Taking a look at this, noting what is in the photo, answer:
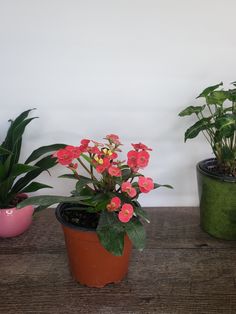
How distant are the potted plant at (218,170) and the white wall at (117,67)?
0.50 feet

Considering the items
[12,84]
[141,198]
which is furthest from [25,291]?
[12,84]

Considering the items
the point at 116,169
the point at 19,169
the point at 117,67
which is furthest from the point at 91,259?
the point at 117,67

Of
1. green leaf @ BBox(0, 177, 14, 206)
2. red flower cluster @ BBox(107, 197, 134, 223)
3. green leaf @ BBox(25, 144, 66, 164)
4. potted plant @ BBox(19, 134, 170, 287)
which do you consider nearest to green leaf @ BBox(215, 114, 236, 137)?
potted plant @ BBox(19, 134, 170, 287)

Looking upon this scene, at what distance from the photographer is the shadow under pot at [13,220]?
3.27ft

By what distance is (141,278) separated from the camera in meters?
0.84

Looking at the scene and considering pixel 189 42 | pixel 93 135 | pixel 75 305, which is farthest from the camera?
pixel 93 135

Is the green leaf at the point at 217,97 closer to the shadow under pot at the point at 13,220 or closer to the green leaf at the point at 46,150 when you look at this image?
the green leaf at the point at 46,150

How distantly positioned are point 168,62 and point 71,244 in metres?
0.66

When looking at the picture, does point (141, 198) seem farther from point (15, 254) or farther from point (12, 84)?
point (12, 84)

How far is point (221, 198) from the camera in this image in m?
0.97

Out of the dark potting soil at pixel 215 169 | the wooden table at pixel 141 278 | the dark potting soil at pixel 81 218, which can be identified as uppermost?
the dark potting soil at pixel 215 169

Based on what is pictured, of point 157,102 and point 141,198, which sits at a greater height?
point 157,102

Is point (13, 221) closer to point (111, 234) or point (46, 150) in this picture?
point (46, 150)

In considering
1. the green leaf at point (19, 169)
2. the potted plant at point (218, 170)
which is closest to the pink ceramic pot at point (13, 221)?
the green leaf at point (19, 169)
